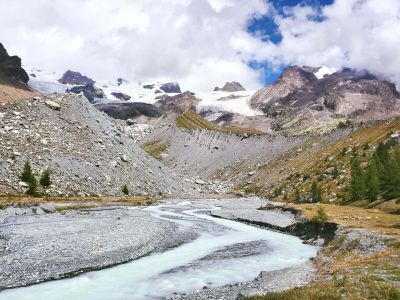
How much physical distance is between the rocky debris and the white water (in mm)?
52116

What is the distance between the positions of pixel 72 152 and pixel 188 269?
83.7 meters

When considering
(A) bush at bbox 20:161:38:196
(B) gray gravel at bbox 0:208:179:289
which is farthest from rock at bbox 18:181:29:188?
(B) gray gravel at bbox 0:208:179:289

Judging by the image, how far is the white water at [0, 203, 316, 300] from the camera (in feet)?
106

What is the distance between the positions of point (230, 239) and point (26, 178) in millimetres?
53603

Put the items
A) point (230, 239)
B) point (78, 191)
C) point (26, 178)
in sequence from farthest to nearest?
point (78, 191)
point (26, 178)
point (230, 239)

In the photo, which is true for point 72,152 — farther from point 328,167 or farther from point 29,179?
point 328,167

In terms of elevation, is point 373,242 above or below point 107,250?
above

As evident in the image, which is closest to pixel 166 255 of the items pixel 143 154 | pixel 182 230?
pixel 182 230

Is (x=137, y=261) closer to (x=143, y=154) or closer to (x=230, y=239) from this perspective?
(x=230, y=239)

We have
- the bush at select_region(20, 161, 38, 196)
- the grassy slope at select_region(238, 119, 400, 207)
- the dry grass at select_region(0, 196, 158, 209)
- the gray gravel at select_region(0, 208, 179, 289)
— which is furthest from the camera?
the grassy slope at select_region(238, 119, 400, 207)

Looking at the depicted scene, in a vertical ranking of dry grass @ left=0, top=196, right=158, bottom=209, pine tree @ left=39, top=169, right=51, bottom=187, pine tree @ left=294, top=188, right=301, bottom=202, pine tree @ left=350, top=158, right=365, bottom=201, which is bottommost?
dry grass @ left=0, top=196, right=158, bottom=209

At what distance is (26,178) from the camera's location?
93812 mm

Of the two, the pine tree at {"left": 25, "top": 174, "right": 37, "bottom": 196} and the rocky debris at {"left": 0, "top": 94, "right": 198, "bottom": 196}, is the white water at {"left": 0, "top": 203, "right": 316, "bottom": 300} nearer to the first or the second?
the pine tree at {"left": 25, "top": 174, "right": 37, "bottom": 196}

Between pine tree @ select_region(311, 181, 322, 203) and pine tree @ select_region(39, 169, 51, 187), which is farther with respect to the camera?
pine tree @ select_region(311, 181, 322, 203)
